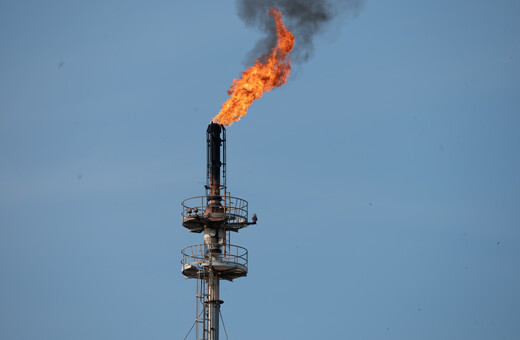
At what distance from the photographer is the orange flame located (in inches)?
2416

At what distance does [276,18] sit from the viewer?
6138 centimetres

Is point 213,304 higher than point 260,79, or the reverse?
point 260,79

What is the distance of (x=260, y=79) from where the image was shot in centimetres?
6166

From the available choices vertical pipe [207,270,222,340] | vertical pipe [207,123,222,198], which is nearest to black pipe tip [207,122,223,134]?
vertical pipe [207,123,222,198]

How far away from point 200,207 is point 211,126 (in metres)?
5.52

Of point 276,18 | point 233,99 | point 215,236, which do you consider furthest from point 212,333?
point 276,18

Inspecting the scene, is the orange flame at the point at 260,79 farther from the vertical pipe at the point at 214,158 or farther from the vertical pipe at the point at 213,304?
the vertical pipe at the point at 213,304

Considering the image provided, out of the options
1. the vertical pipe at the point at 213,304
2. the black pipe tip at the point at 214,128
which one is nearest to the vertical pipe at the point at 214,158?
the black pipe tip at the point at 214,128

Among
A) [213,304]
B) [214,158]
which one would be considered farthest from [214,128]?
[213,304]

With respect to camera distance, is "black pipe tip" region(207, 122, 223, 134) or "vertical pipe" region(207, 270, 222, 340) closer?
"vertical pipe" region(207, 270, 222, 340)

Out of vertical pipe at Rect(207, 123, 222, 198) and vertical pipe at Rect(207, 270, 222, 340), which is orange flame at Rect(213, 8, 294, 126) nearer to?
vertical pipe at Rect(207, 123, 222, 198)

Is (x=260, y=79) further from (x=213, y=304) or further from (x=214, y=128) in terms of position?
(x=213, y=304)

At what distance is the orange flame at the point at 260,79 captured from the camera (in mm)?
61375

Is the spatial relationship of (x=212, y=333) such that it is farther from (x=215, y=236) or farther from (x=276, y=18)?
(x=276, y=18)
